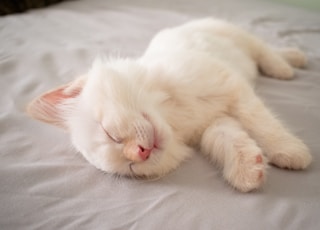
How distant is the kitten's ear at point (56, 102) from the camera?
3.76 ft

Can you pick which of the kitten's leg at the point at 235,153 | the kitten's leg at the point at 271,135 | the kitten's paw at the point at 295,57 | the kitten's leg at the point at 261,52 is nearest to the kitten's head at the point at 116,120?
the kitten's leg at the point at 235,153

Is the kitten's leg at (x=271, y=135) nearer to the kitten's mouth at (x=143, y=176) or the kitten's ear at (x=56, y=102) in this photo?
the kitten's mouth at (x=143, y=176)

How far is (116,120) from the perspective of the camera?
96 cm

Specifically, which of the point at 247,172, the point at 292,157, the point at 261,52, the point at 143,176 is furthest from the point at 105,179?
the point at 261,52

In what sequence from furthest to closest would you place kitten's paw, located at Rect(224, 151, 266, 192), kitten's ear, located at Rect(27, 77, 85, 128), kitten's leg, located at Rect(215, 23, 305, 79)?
kitten's leg, located at Rect(215, 23, 305, 79), kitten's ear, located at Rect(27, 77, 85, 128), kitten's paw, located at Rect(224, 151, 266, 192)

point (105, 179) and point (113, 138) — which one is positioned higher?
point (113, 138)

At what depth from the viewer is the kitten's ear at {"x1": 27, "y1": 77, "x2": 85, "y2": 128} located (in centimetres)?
115

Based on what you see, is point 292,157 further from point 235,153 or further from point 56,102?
point 56,102

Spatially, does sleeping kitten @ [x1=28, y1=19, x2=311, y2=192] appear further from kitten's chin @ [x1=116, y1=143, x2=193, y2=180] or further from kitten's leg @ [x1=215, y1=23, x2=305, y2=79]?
kitten's leg @ [x1=215, y1=23, x2=305, y2=79]

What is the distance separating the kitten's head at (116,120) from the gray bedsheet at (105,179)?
5 centimetres

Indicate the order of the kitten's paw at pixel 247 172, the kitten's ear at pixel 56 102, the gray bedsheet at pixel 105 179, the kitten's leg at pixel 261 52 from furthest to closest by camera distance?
1. the kitten's leg at pixel 261 52
2. the kitten's ear at pixel 56 102
3. the kitten's paw at pixel 247 172
4. the gray bedsheet at pixel 105 179

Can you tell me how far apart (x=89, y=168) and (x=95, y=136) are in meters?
0.10

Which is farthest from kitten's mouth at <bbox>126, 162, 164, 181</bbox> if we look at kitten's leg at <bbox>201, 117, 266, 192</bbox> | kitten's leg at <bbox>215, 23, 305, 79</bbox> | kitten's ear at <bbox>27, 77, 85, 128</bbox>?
kitten's leg at <bbox>215, 23, 305, 79</bbox>

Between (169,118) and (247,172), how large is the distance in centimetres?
33
